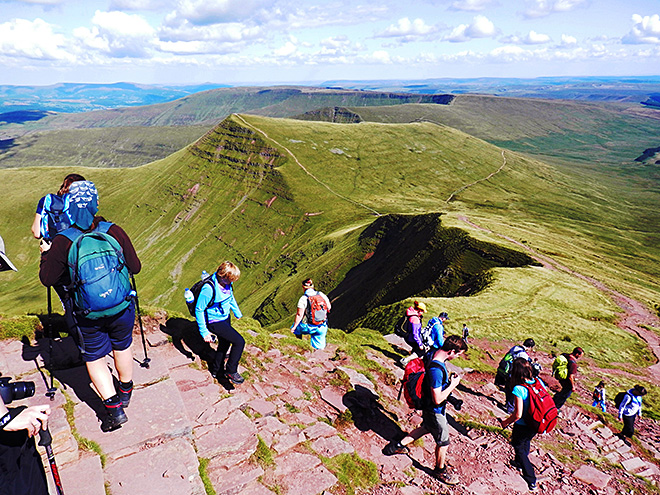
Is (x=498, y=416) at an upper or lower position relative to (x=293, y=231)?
upper

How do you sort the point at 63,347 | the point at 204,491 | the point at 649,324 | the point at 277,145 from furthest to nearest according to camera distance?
1. the point at 277,145
2. the point at 649,324
3. the point at 63,347
4. the point at 204,491

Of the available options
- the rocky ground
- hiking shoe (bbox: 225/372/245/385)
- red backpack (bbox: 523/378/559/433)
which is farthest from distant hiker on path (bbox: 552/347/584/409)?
hiking shoe (bbox: 225/372/245/385)

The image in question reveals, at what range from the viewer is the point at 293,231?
13388cm

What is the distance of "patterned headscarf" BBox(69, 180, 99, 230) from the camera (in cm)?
769

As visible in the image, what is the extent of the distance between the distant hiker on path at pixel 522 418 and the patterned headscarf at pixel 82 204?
11.3 m

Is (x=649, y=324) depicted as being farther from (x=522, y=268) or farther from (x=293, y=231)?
(x=293, y=231)

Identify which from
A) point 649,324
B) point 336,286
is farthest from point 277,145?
point 649,324

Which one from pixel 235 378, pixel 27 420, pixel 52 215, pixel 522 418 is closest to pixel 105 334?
pixel 52 215

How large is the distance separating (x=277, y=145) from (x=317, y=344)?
171 metres

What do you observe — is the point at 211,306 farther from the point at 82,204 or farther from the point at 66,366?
the point at 66,366

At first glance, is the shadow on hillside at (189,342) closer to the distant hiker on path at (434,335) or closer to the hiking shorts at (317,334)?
the hiking shorts at (317,334)

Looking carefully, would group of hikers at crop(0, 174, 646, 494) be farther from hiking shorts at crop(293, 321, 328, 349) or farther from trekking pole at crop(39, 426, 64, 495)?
hiking shorts at crop(293, 321, 328, 349)

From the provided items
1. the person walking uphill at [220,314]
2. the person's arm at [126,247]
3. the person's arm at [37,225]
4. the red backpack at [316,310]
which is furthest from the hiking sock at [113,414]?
the red backpack at [316,310]

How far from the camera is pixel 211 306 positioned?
34.4 feet
